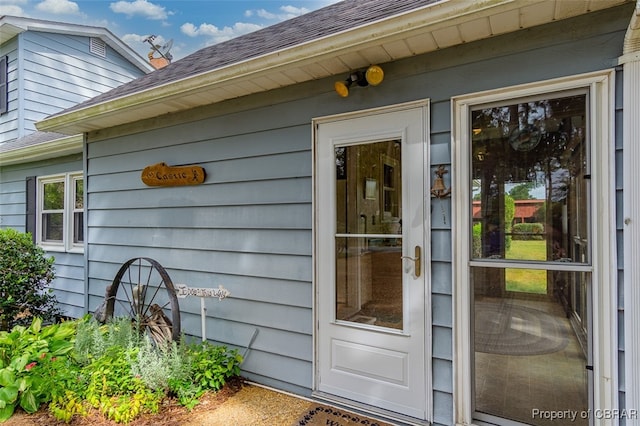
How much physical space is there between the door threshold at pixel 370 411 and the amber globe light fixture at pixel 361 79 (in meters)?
2.20

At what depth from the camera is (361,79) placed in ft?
7.96

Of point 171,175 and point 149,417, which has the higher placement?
point 171,175

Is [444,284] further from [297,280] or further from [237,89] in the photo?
[237,89]

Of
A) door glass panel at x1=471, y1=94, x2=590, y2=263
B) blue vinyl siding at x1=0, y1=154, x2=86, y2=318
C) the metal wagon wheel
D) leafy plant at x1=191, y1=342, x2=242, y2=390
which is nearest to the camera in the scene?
door glass panel at x1=471, y1=94, x2=590, y2=263

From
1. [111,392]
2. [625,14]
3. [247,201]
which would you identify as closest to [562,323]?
[625,14]

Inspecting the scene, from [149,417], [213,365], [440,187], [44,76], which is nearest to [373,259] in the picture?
[440,187]

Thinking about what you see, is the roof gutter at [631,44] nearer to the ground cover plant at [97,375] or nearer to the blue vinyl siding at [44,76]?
the ground cover plant at [97,375]

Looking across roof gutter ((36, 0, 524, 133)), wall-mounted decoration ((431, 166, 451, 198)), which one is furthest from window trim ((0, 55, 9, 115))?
wall-mounted decoration ((431, 166, 451, 198))

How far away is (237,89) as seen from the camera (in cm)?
292

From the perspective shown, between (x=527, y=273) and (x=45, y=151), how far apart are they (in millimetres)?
6086

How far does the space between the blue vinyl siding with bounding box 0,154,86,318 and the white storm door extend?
3.57 metres

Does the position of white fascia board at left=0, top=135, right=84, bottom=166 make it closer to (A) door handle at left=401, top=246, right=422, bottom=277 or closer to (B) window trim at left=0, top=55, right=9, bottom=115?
(B) window trim at left=0, top=55, right=9, bottom=115

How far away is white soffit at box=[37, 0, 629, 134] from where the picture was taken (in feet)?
5.95

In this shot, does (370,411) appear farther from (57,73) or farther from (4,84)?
(4,84)
